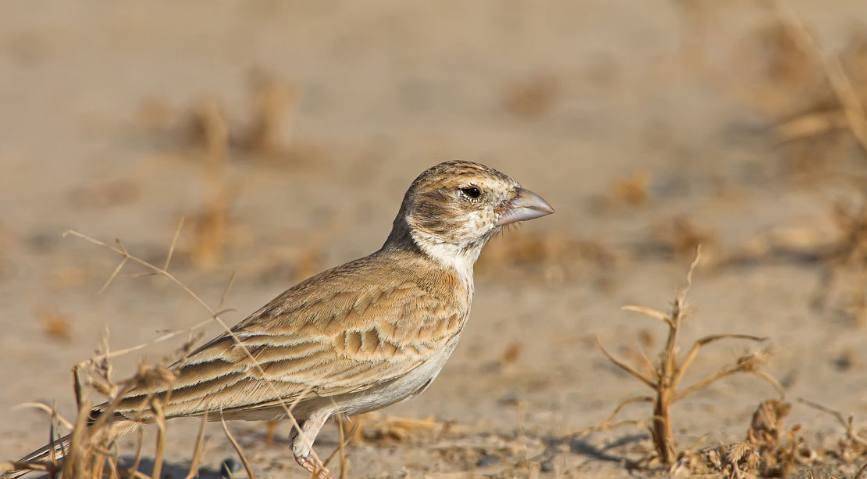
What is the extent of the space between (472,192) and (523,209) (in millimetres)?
204

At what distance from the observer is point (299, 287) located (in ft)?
15.2

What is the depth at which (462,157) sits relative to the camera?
1012 centimetres

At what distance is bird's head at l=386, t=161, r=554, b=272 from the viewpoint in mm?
4820

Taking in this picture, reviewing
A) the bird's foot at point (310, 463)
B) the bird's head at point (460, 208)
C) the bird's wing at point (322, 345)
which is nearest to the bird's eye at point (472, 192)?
the bird's head at point (460, 208)

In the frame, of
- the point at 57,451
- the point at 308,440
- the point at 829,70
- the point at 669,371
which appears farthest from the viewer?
the point at 829,70

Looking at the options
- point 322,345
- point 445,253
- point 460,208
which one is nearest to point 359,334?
point 322,345

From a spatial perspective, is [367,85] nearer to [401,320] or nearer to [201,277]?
[201,277]

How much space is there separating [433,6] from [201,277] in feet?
22.7

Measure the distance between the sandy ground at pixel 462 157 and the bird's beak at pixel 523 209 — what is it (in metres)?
0.70

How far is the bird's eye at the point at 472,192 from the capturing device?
4836mm

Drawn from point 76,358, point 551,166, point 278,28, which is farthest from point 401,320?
point 278,28

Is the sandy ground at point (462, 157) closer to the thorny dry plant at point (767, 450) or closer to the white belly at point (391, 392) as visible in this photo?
the thorny dry plant at point (767, 450)

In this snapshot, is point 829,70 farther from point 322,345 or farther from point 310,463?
point 310,463

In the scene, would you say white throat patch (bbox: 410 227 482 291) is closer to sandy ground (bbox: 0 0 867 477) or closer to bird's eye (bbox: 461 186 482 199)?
bird's eye (bbox: 461 186 482 199)
